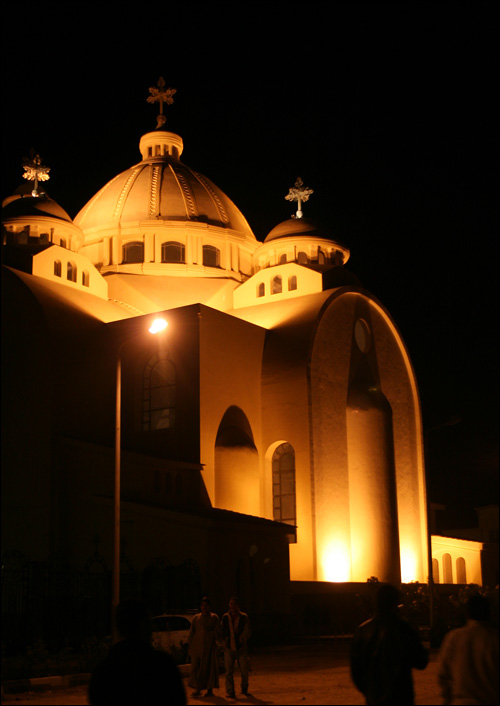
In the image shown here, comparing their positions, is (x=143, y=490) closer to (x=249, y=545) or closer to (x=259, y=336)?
(x=249, y=545)

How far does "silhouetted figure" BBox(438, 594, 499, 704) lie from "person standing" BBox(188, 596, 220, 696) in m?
6.39

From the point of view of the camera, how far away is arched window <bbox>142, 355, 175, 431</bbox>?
2856cm

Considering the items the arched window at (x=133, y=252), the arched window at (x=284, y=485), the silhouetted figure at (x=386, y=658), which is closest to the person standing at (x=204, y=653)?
the silhouetted figure at (x=386, y=658)

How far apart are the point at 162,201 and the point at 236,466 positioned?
13.0 meters

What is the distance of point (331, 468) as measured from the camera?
29.9 meters

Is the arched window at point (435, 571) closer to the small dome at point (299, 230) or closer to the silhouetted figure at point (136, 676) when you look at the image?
the small dome at point (299, 230)

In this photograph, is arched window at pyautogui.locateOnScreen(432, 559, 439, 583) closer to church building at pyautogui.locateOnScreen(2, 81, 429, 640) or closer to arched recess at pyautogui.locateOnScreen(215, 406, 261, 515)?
church building at pyautogui.locateOnScreen(2, 81, 429, 640)

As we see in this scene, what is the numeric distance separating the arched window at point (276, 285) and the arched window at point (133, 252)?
511 cm

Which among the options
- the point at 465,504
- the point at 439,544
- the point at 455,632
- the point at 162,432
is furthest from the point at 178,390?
the point at 465,504

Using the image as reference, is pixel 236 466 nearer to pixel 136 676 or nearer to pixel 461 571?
pixel 461 571

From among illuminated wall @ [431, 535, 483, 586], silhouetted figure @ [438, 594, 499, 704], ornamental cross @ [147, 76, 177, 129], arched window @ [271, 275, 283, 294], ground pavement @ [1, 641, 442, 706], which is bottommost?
ground pavement @ [1, 641, 442, 706]

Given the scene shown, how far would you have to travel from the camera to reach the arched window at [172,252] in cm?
3631

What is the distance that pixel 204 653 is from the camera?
12789 mm

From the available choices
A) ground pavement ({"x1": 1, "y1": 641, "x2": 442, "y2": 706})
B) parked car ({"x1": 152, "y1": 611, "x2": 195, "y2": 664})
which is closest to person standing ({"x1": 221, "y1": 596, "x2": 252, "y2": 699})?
ground pavement ({"x1": 1, "y1": 641, "x2": 442, "y2": 706})
